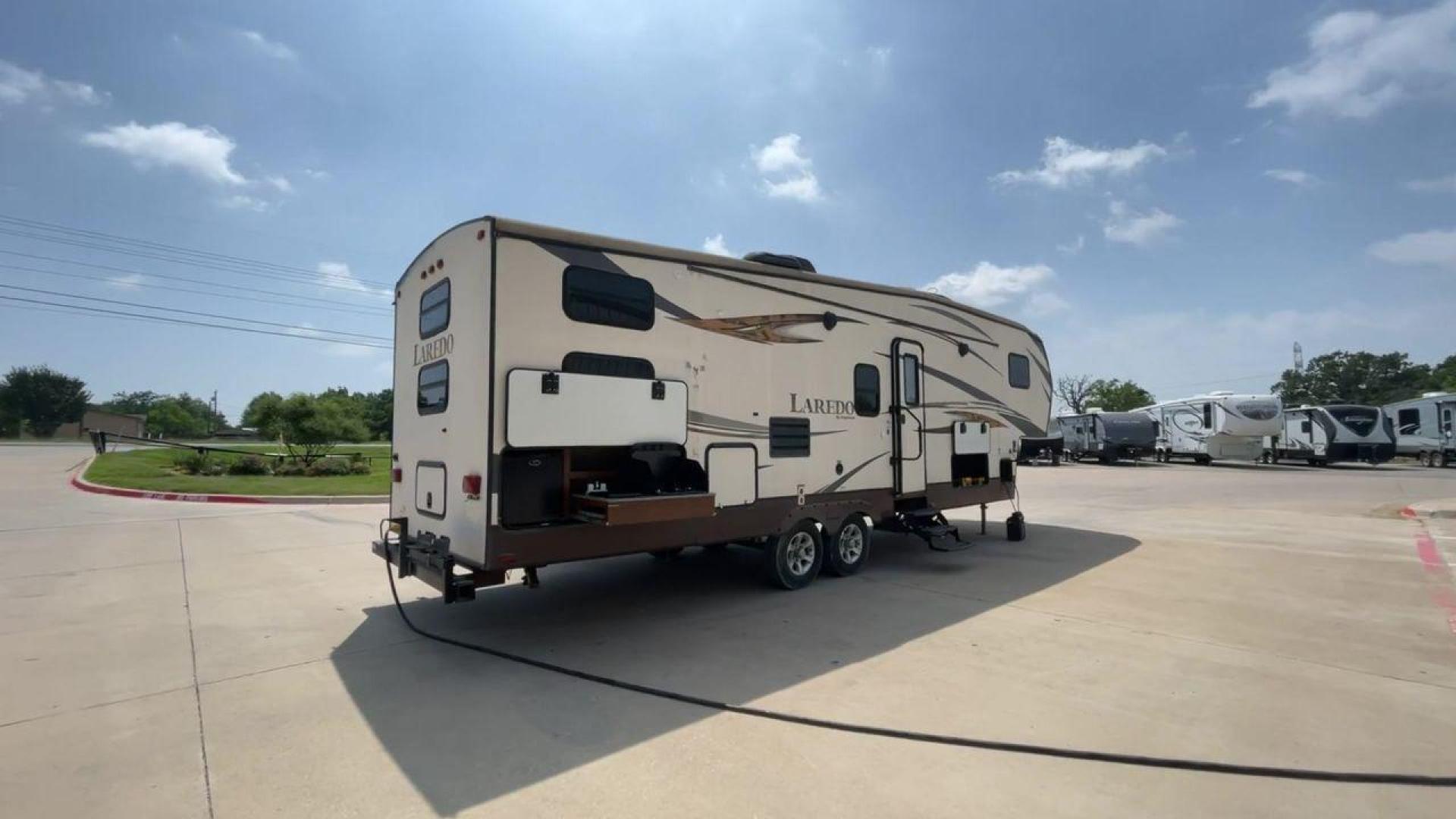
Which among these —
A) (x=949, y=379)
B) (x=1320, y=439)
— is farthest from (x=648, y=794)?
(x=1320, y=439)

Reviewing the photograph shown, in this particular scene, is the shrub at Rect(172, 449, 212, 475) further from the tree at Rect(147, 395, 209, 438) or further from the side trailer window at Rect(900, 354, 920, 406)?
the tree at Rect(147, 395, 209, 438)

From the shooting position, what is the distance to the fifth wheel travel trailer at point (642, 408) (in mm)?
5273

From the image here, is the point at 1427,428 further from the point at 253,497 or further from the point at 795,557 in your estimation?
the point at 253,497

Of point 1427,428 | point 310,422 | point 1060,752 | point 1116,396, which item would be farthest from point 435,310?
point 1116,396

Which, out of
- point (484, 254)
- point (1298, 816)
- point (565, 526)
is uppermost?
point (484, 254)

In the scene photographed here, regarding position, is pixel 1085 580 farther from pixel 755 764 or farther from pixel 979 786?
pixel 755 764

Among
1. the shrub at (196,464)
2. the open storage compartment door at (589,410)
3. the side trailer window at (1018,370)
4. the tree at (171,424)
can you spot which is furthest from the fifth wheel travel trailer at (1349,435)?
the tree at (171,424)

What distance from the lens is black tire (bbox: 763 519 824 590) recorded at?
7.36 metres

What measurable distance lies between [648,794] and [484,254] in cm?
389

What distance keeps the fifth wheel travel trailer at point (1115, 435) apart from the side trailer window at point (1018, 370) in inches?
948

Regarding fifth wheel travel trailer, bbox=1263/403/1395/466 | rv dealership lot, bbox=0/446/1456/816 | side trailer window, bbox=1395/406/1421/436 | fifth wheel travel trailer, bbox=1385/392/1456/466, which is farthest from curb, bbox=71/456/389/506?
side trailer window, bbox=1395/406/1421/436

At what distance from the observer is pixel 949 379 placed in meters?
9.48

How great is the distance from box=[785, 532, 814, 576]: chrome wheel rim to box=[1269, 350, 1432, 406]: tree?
7718cm

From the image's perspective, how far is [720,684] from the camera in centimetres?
484
